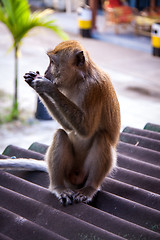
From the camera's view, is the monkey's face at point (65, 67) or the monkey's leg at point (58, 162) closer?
the monkey's face at point (65, 67)

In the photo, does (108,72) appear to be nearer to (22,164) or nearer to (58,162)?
(22,164)

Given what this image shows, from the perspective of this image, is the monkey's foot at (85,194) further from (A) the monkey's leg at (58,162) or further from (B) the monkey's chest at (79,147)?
(B) the monkey's chest at (79,147)

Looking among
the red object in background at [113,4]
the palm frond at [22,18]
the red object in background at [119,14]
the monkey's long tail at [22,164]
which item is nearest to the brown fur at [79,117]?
the monkey's long tail at [22,164]

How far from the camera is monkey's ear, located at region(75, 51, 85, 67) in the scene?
388 cm

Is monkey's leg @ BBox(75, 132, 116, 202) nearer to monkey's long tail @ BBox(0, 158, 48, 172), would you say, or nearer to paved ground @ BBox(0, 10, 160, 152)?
monkey's long tail @ BBox(0, 158, 48, 172)

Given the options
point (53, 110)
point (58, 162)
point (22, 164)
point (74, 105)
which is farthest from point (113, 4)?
point (58, 162)

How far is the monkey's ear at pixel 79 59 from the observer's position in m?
3.88

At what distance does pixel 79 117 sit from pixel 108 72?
9733 mm

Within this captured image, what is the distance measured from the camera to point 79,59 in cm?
391

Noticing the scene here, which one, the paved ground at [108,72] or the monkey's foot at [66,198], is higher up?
the monkey's foot at [66,198]

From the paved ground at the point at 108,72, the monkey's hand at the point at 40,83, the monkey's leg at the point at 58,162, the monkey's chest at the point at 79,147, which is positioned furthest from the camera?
the paved ground at the point at 108,72

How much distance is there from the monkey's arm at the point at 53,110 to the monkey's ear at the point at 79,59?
45 centimetres

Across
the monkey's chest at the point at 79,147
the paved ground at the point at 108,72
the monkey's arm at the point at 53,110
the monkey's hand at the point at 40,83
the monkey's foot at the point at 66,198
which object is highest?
the monkey's hand at the point at 40,83

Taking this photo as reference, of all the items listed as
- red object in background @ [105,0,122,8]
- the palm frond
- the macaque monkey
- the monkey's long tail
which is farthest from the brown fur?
red object in background @ [105,0,122,8]
